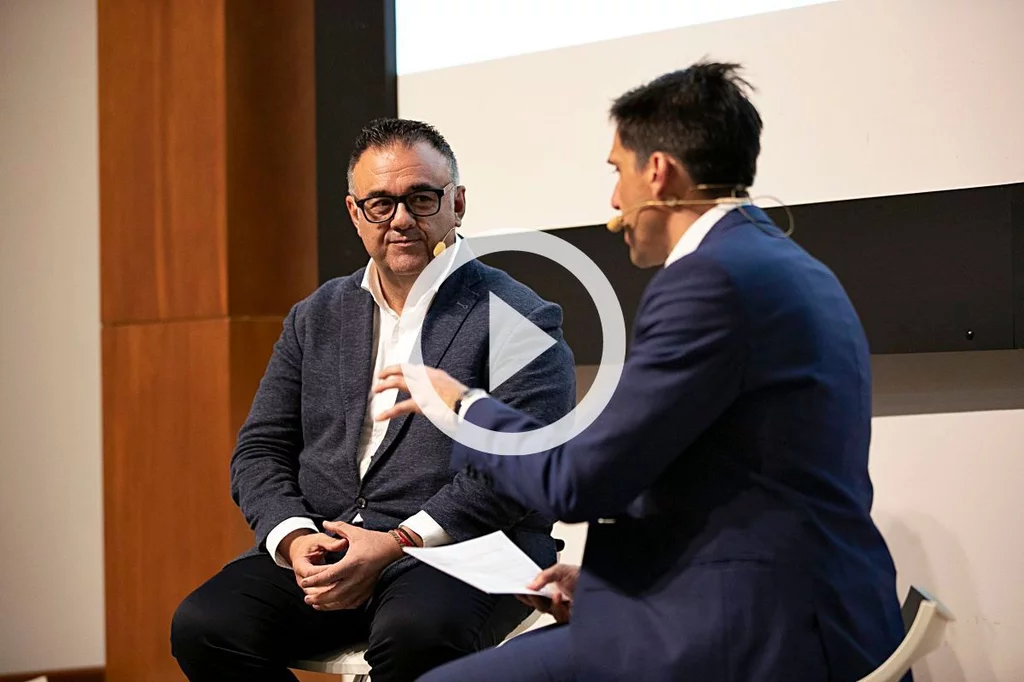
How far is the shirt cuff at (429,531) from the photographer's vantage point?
1.86 m

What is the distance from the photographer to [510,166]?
2.80 m

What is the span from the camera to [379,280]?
2.17 meters

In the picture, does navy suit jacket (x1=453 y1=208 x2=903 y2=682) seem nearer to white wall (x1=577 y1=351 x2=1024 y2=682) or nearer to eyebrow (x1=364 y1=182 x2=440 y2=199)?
eyebrow (x1=364 y1=182 x2=440 y2=199)

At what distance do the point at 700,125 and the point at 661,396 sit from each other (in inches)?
15.7

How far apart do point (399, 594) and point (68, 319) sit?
2329 millimetres

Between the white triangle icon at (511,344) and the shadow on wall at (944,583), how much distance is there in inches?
37.8

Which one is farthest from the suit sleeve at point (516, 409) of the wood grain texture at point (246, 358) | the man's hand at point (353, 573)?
the wood grain texture at point (246, 358)

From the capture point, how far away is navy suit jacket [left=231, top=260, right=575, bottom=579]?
195cm

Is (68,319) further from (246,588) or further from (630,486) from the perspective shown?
(630,486)

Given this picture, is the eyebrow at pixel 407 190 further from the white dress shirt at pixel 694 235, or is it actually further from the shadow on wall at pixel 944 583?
the shadow on wall at pixel 944 583

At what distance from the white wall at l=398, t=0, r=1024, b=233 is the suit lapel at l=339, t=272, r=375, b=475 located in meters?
0.75

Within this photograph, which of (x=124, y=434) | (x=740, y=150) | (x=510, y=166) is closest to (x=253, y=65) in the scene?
(x=510, y=166)

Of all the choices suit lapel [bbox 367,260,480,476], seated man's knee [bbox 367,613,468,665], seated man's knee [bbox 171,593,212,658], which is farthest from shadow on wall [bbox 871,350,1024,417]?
seated man's knee [bbox 171,593,212,658]
